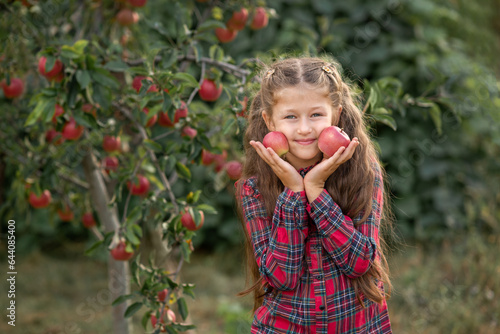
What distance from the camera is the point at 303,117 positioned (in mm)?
1266

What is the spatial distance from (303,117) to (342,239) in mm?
287

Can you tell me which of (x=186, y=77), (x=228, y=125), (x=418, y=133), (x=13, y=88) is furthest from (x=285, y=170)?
(x=418, y=133)

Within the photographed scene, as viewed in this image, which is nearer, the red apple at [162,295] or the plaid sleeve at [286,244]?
the plaid sleeve at [286,244]

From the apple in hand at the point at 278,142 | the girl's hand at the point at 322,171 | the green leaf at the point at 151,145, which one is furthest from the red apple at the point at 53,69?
the girl's hand at the point at 322,171

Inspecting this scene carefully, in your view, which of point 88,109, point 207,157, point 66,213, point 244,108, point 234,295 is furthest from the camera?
point 234,295

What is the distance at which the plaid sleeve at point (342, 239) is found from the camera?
47.9 inches

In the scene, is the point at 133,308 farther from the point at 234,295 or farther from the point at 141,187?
the point at 234,295

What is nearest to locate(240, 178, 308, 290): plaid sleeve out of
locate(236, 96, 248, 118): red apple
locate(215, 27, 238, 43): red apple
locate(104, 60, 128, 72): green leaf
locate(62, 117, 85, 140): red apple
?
locate(236, 96, 248, 118): red apple

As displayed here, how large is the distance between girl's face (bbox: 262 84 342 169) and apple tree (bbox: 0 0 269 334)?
1.14 feet

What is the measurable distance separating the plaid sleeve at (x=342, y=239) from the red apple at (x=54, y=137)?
1.17 m

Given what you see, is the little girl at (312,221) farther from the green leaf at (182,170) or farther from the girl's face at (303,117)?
the green leaf at (182,170)

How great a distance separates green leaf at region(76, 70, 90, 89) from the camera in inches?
61.6

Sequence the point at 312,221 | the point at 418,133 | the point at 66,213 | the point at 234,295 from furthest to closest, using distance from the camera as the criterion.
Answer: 1. the point at 418,133
2. the point at 234,295
3. the point at 66,213
4. the point at 312,221

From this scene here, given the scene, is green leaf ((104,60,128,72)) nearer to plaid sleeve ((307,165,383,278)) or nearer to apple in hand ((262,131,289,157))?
apple in hand ((262,131,289,157))
